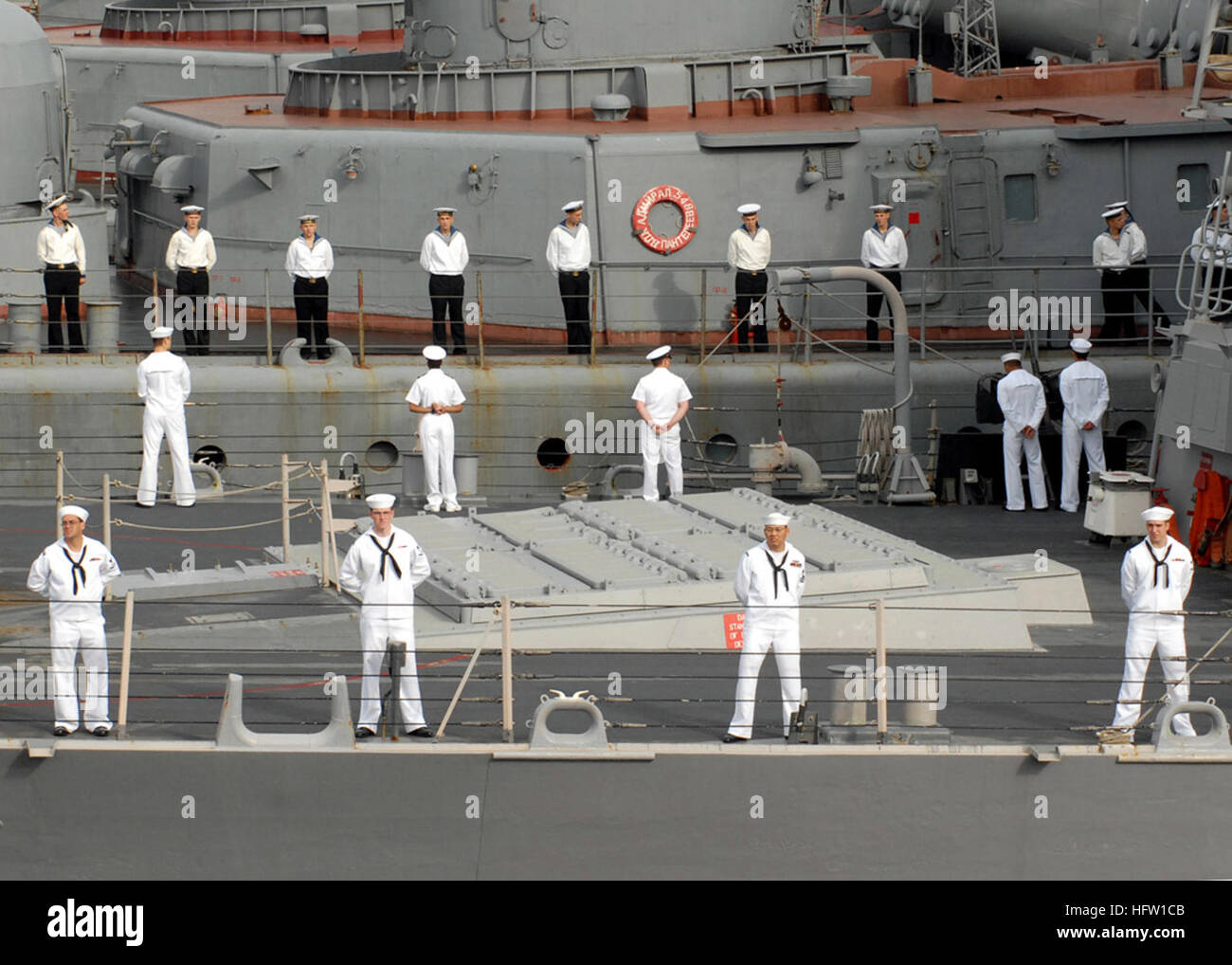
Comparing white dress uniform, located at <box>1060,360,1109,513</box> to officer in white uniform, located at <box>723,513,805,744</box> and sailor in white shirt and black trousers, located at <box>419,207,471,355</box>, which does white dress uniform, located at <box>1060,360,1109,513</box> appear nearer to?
sailor in white shirt and black trousers, located at <box>419,207,471,355</box>

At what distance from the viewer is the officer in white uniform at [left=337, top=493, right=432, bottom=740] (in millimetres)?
10305

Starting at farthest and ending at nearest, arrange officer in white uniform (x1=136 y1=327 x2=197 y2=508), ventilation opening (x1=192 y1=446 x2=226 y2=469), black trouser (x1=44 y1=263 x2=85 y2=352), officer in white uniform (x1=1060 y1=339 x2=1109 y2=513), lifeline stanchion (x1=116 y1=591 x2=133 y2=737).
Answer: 1. black trouser (x1=44 y1=263 x2=85 y2=352)
2. ventilation opening (x1=192 y1=446 x2=226 y2=469)
3. officer in white uniform (x1=1060 y1=339 x2=1109 y2=513)
4. officer in white uniform (x1=136 y1=327 x2=197 y2=508)
5. lifeline stanchion (x1=116 y1=591 x2=133 y2=737)

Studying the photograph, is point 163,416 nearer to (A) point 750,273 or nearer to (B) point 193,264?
(B) point 193,264

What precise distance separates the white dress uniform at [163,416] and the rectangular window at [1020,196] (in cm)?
781

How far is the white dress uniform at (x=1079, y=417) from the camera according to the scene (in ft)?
52.2

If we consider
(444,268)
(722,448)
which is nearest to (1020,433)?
(722,448)

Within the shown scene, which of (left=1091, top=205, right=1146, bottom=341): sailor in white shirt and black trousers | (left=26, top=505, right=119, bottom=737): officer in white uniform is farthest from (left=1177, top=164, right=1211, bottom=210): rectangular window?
(left=26, top=505, right=119, bottom=737): officer in white uniform

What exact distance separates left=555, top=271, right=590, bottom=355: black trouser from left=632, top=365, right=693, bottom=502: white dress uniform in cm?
246

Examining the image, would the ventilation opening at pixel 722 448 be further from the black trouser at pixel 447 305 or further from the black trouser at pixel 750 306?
the black trouser at pixel 447 305

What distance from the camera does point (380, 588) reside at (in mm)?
10422

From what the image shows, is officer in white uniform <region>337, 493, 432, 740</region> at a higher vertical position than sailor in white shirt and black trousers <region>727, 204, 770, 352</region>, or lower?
lower

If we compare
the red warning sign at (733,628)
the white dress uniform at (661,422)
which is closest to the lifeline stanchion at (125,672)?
the red warning sign at (733,628)
